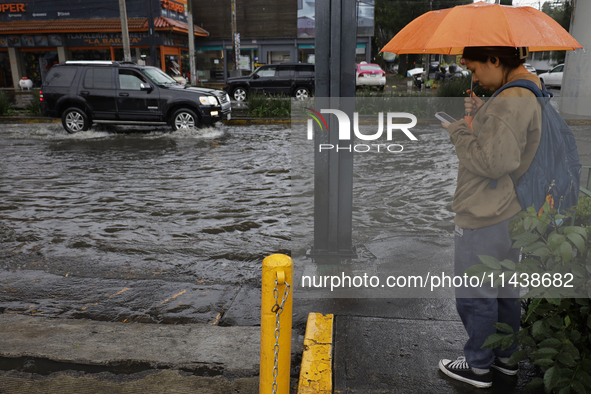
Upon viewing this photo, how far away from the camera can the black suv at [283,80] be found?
21.6 meters

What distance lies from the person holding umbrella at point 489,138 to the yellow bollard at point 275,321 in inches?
38.2

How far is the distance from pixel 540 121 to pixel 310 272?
2555 mm

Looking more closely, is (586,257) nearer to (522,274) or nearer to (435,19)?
(522,274)

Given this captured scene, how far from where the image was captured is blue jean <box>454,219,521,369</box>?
8.50 ft

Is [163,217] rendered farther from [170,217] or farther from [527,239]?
[527,239]

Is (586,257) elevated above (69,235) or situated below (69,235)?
above

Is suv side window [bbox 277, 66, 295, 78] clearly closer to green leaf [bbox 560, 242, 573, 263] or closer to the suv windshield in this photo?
the suv windshield

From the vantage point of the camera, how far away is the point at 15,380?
2973 mm

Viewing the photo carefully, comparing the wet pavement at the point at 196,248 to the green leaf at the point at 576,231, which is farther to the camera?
the wet pavement at the point at 196,248

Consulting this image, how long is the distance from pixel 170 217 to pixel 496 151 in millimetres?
4828

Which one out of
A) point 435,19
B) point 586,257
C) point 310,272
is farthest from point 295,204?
point 586,257

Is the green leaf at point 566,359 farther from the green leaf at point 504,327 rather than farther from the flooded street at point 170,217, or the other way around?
the flooded street at point 170,217

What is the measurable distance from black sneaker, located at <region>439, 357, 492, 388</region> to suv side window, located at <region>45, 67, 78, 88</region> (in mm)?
13274

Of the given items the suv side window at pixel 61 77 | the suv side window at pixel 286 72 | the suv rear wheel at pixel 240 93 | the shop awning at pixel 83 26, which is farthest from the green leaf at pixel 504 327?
the shop awning at pixel 83 26
